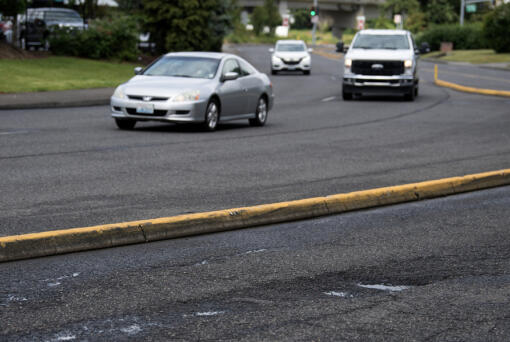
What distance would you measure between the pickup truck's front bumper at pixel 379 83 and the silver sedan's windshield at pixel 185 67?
9.55 m

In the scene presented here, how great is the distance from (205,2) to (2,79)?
63.0 feet

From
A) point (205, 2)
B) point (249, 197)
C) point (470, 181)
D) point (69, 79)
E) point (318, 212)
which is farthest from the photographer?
point (205, 2)

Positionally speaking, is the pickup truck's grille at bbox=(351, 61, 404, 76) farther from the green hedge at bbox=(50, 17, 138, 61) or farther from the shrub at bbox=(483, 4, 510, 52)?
the shrub at bbox=(483, 4, 510, 52)

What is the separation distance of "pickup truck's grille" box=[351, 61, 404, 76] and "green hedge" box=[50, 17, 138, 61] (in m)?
14.1

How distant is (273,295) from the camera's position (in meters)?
5.52

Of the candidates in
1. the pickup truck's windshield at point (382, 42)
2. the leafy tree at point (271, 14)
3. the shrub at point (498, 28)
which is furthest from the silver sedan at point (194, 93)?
the leafy tree at point (271, 14)

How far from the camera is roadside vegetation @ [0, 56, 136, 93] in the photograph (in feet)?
86.7

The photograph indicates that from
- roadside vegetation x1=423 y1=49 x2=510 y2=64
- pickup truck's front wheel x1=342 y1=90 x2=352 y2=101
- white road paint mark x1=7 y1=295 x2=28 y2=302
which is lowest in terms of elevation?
roadside vegetation x1=423 y1=49 x2=510 y2=64

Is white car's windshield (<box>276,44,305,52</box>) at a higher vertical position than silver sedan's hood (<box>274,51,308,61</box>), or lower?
higher

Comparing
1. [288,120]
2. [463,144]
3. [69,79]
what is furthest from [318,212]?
[69,79]

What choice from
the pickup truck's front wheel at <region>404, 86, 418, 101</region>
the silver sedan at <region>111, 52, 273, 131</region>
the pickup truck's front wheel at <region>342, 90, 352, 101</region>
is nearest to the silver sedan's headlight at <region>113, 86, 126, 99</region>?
the silver sedan at <region>111, 52, 273, 131</region>

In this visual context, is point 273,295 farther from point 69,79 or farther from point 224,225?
point 69,79

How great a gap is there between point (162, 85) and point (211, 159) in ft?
15.6

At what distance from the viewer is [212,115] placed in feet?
56.6
